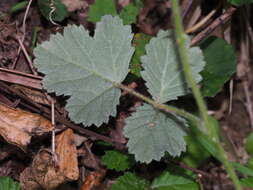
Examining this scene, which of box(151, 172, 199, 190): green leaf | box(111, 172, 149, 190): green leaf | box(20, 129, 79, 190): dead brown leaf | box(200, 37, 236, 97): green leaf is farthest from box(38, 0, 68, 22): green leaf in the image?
box(151, 172, 199, 190): green leaf

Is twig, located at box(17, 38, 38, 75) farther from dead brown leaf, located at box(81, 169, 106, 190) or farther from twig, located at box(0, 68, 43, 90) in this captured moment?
dead brown leaf, located at box(81, 169, 106, 190)

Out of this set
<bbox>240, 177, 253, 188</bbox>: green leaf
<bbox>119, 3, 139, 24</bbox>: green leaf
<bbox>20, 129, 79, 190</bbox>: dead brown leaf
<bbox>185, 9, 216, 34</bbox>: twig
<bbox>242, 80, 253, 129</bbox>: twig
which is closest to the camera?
<bbox>240, 177, 253, 188</bbox>: green leaf

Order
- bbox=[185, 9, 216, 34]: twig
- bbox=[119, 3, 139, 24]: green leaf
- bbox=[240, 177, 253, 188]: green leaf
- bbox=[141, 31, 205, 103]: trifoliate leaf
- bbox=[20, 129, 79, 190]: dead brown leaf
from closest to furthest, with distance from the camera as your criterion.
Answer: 1. bbox=[141, 31, 205, 103]: trifoliate leaf
2. bbox=[240, 177, 253, 188]: green leaf
3. bbox=[20, 129, 79, 190]: dead brown leaf
4. bbox=[119, 3, 139, 24]: green leaf
5. bbox=[185, 9, 216, 34]: twig

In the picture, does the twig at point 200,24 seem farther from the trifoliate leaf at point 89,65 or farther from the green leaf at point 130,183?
the green leaf at point 130,183

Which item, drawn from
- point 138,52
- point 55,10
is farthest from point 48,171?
point 55,10

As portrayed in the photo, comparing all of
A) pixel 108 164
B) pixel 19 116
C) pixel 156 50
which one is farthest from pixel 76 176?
pixel 156 50

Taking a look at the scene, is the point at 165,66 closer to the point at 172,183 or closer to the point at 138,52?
the point at 138,52

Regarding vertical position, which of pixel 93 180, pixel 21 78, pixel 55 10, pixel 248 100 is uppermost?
pixel 55 10
